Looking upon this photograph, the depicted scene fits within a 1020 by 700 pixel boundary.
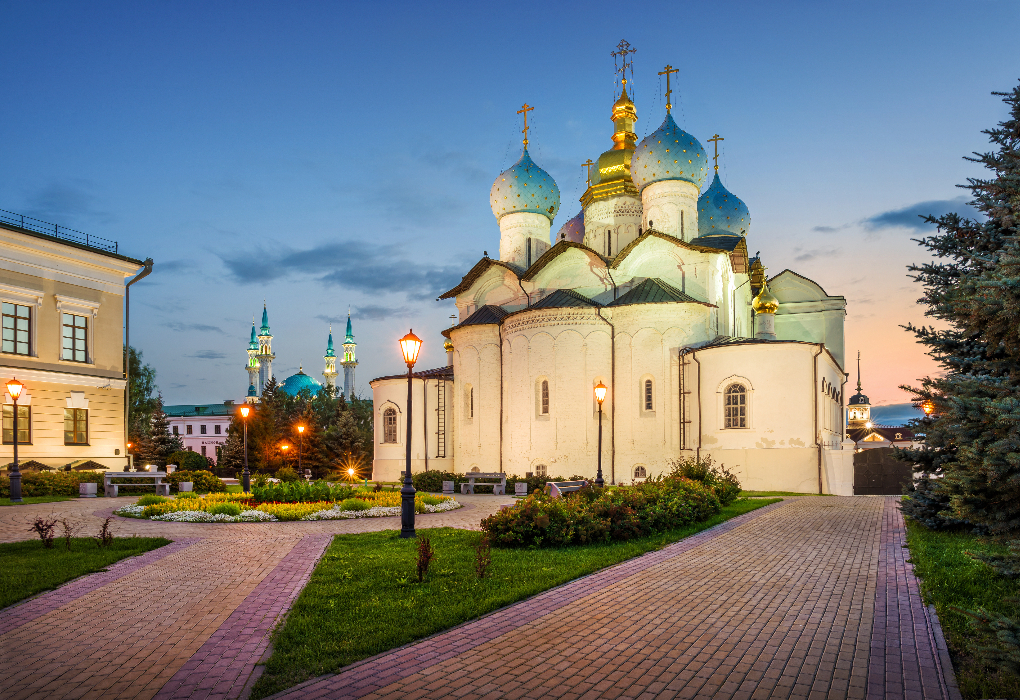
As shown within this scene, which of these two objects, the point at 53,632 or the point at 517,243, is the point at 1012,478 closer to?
the point at 53,632

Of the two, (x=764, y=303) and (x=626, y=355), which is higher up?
(x=764, y=303)

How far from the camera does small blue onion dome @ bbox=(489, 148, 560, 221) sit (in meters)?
34.3

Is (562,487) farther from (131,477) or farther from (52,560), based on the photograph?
(131,477)

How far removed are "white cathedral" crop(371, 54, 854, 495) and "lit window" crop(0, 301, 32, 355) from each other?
48.0 ft

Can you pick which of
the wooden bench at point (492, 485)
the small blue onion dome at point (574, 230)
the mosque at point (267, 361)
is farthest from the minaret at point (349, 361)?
the wooden bench at point (492, 485)

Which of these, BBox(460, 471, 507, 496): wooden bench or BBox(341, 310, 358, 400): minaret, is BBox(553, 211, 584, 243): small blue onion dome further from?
BBox(341, 310, 358, 400): minaret

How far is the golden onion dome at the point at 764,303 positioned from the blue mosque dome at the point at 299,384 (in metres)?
51.7

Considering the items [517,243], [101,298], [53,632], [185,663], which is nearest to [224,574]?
[53,632]

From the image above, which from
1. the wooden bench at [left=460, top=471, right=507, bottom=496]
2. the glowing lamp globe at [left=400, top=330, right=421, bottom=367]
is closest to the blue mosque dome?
the wooden bench at [left=460, top=471, right=507, bottom=496]

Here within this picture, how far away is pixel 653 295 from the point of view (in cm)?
2881

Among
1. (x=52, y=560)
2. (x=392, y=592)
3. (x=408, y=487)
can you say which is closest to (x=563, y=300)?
(x=408, y=487)

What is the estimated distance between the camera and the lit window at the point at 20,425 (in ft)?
78.2

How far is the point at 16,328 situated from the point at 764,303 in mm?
32163

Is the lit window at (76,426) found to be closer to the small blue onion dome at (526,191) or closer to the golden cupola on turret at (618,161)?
the small blue onion dome at (526,191)
